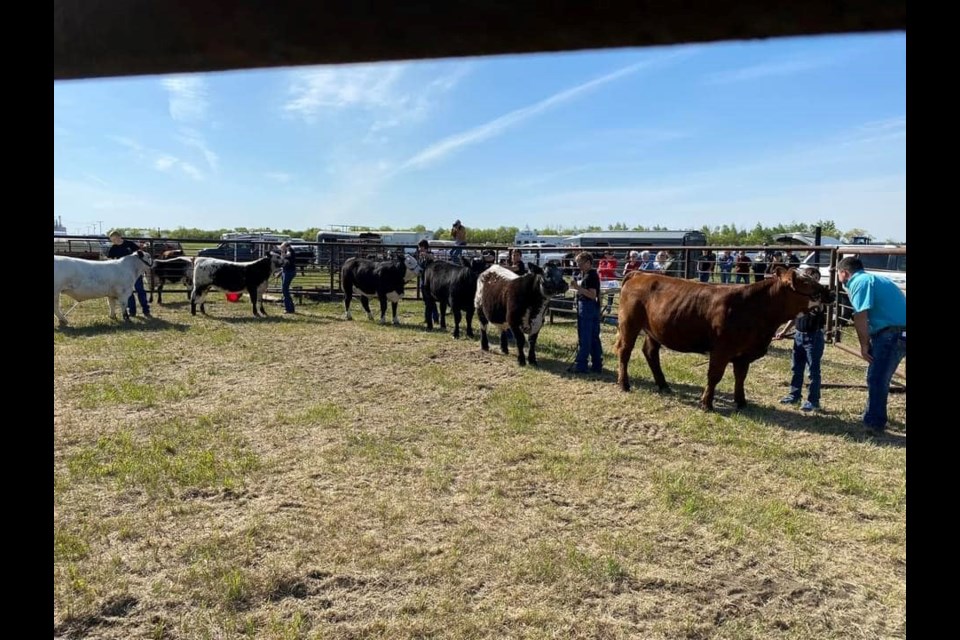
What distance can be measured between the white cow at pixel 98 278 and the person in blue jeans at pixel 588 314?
936 cm

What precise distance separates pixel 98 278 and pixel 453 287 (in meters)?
6.99

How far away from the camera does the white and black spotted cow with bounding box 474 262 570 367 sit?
8219 millimetres

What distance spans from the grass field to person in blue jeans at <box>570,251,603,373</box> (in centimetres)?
82

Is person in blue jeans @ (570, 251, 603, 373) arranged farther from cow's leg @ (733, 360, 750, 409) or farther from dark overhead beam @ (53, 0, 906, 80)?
dark overhead beam @ (53, 0, 906, 80)

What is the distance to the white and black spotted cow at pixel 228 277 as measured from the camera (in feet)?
43.3

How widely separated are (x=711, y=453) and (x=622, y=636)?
2.79 m

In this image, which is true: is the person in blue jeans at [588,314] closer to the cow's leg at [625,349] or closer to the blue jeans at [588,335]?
the blue jeans at [588,335]

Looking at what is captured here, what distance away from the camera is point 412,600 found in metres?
2.88

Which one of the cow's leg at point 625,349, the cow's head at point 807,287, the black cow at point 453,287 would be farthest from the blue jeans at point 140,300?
the cow's head at point 807,287

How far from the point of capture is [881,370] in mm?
5500
